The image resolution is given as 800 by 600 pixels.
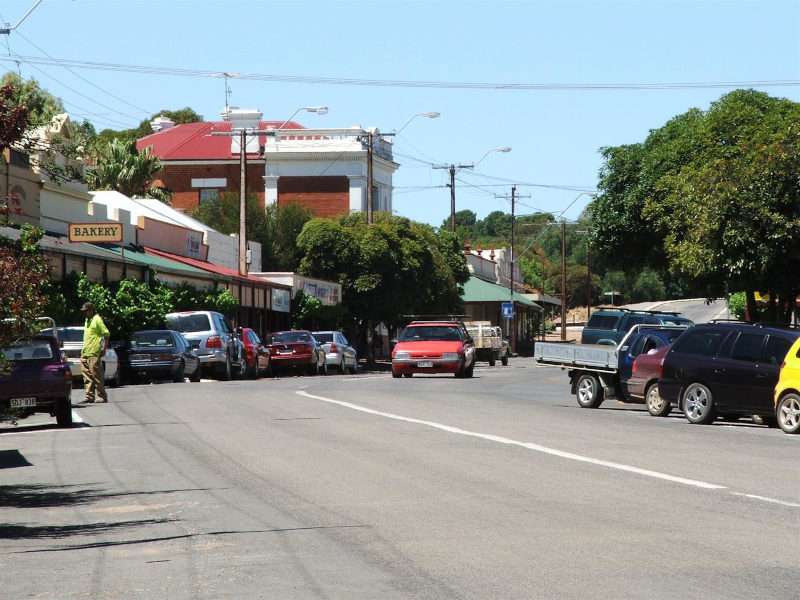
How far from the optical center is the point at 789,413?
76.9 ft

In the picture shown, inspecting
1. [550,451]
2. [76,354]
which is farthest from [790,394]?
[76,354]

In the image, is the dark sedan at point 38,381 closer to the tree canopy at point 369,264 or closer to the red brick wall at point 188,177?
the tree canopy at point 369,264

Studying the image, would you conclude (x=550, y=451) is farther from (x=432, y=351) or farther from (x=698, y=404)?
(x=432, y=351)

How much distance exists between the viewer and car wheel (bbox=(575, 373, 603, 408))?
3062 centimetres

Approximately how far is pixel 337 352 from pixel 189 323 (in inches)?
553

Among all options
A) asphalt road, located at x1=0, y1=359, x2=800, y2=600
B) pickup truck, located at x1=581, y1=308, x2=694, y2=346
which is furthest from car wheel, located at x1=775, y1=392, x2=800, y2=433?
pickup truck, located at x1=581, y1=308, x2=694, y2=346

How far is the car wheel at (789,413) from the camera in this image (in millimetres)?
23297

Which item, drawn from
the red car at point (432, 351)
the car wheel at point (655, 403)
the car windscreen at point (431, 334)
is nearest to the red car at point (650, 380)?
the car wheel at point (655, 403)

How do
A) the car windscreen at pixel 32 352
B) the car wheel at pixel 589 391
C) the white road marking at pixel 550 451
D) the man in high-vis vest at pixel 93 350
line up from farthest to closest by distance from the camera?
the car wheel at pixel 589 391 → the man in high-vis vest at pixel 93 350 → the car windscreen at pixel 32 352 → the white road marking at pixel 550 451

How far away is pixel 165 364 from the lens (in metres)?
40.1

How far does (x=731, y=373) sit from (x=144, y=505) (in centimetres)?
1348

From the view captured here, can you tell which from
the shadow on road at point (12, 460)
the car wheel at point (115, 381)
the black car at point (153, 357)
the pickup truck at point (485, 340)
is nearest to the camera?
the shadow on road at point (12, 460)

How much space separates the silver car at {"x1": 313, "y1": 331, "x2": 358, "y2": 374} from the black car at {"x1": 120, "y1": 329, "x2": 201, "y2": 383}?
16.4m

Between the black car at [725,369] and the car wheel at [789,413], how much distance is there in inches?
20.8
